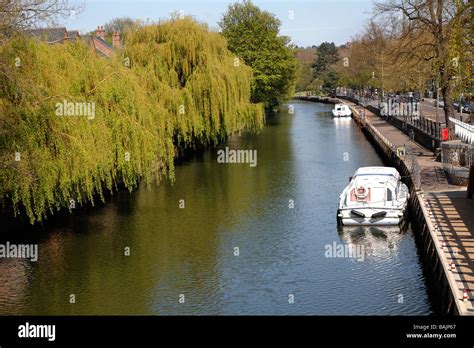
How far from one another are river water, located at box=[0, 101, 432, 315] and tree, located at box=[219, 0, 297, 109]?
150 feet

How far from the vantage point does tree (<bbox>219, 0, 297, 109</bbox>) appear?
8231 cm

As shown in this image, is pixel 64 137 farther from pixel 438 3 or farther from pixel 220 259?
pixel 438 3

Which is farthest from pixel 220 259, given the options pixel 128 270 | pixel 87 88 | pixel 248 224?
pixel 87 88

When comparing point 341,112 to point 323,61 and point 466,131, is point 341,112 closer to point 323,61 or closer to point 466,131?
point 466,131

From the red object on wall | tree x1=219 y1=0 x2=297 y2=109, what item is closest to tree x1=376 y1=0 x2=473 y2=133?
the red object on wall

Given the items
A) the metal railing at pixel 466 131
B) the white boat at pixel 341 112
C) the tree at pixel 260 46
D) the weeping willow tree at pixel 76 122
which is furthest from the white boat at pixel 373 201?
the white boat at pixel 341 112

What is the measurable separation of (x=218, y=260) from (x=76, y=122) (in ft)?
23.3

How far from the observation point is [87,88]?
28.3 metres

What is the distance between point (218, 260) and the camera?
955 inches

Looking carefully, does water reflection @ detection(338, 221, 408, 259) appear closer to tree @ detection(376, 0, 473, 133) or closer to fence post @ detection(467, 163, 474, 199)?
fence post @ detection(467, 163, 474, 199)

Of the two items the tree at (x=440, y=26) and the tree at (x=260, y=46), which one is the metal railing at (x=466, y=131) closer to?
the tree at (x=440, y=26)

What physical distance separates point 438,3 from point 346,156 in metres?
12.3

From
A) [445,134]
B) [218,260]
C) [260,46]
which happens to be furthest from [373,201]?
[260,46]

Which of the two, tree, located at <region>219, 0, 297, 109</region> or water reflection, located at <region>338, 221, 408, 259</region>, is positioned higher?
tree, located at <region>219, 0, 297, 109</region>
